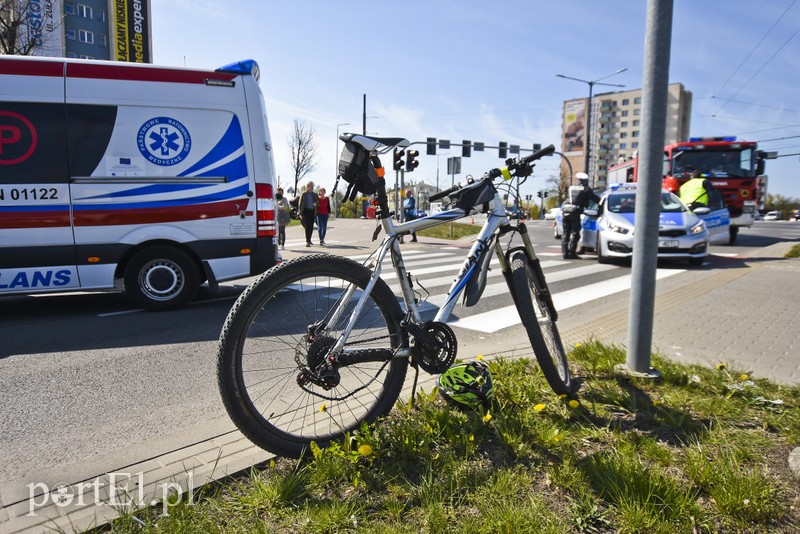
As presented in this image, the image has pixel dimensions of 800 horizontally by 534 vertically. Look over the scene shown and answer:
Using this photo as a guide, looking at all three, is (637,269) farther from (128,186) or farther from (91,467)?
(128,186)

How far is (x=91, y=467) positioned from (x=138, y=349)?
228cm

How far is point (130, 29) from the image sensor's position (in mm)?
36562

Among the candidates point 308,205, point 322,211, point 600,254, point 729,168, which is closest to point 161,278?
point 600,254

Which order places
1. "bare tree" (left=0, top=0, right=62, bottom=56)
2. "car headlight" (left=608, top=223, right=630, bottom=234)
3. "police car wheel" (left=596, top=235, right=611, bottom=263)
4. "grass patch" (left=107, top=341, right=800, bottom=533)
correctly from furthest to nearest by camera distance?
"bare tree" (left=0, top=0, right=62, bottom=56) → "police car wheel" (left=596, top=235, right=611, bottom=263) → "car headlight" (left=608, top=223, right=630, bottom=234) → "grass patch" (left=107, top=341, right=800, bottom=533)

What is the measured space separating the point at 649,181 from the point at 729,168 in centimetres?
1778

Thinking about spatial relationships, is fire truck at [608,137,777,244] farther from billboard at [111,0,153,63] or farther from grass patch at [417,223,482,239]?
billboard at [111,0,153,63]

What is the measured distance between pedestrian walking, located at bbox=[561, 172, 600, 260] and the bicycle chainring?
9.69 metres

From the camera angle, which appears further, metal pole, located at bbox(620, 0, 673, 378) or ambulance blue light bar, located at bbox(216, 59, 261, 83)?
ambulance blue light bar, located at bbox(216, 59, 261, 83)

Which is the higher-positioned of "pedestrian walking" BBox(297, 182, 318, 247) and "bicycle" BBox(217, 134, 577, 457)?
"pedestrian walking" BBox(297, 182, 318, 247)

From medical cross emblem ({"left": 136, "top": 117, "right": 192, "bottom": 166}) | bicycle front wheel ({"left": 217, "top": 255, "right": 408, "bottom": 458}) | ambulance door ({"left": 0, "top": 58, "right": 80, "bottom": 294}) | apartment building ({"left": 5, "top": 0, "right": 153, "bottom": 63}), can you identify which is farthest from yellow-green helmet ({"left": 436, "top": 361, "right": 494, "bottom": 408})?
apartment building ({"left": 5, "top": 0, "right": 153, "bottom": 63})

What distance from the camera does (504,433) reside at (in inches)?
102

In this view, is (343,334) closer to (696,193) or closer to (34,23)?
(696,193)

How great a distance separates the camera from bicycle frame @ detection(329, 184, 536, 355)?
8.50 ft

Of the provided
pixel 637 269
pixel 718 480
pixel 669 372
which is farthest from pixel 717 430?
pixel 637 269
